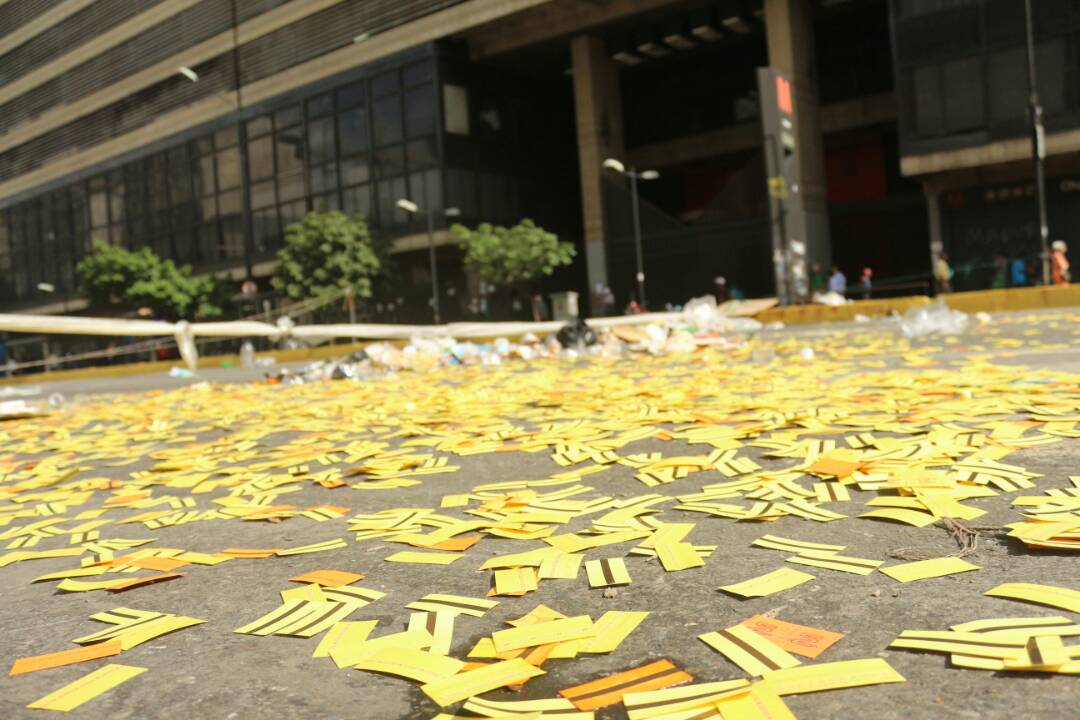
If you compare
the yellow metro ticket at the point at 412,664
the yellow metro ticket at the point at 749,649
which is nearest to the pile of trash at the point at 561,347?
the yellow metro ticket at the point at 749,649

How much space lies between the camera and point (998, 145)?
28.7 m

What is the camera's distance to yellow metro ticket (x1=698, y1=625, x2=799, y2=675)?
5.19 feet

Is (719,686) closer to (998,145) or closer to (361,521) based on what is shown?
(361,521)

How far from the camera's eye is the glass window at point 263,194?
1860 inches

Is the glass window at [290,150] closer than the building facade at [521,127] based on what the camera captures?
No

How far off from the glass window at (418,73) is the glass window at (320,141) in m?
5.06

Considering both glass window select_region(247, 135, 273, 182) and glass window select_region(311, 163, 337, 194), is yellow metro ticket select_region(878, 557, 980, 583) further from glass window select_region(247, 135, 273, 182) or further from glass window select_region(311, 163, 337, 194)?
glass window select_region(247, 135, 273, 182)

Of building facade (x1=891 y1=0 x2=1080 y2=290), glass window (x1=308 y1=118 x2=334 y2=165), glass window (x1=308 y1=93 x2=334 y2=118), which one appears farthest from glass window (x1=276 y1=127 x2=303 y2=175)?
building facade (x1=891 y1=0 x2=1080 y2=290)

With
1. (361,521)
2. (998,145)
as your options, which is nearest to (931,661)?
(361,521)

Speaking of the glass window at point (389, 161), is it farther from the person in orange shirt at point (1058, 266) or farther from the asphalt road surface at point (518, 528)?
the asphalt road surface at point (518, 528)

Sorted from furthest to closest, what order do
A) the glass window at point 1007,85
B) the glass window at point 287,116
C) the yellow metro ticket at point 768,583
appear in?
the glass window at point 287,116 → the glass window at point 1007,85 → the yellow metro ticket at point 768,583

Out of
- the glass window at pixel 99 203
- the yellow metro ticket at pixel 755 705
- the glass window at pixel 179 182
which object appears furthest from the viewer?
the glass window at pixel 99 203

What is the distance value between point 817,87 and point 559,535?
127 ft

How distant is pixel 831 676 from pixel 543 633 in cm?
57
